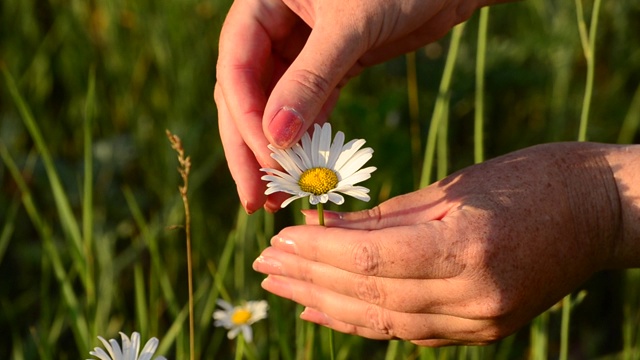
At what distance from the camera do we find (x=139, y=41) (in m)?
2.29

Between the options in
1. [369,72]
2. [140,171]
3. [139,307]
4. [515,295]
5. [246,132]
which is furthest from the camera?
[369,72]

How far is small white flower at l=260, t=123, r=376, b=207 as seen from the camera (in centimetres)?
97

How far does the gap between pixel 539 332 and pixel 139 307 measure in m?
0.58

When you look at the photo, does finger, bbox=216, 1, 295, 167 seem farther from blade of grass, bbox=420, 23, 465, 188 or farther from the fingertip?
blade of grass, bbox=420, 23, 465, 188

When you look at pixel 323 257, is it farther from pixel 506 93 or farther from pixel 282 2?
pixel 506 93

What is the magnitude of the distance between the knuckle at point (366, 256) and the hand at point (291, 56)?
155 mm

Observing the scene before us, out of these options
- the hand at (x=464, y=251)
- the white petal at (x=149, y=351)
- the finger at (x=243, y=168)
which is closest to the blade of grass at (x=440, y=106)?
the hand at (x=464, y=251)

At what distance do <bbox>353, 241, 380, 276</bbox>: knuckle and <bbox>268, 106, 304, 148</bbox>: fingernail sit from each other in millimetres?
154

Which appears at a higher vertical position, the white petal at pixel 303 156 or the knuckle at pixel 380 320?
the white petal at pixel 303 156

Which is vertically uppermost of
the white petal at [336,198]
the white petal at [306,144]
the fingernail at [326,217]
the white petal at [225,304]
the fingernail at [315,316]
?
the white petal at [306,144]

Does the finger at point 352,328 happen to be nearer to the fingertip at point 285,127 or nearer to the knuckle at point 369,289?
the knuckle at point 369,289

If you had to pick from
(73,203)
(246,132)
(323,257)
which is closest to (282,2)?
(246,132)

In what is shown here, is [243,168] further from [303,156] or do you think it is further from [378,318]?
[378,318]

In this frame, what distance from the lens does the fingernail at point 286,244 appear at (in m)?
1.04
